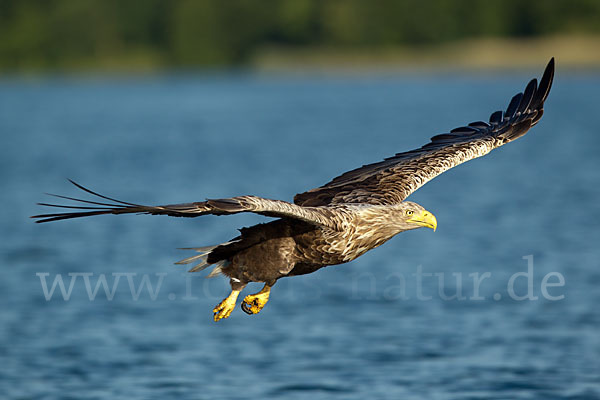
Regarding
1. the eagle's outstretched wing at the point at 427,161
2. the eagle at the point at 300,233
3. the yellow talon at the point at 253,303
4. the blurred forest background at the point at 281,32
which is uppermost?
the blurred forest background at the point at 281,32

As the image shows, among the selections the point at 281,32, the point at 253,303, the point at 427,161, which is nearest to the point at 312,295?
the point at 427,161

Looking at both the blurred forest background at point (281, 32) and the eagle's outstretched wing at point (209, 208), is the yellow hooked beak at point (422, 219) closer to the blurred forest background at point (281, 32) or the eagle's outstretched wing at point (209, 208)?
the eagle's outstretched wing at point (209, 208)

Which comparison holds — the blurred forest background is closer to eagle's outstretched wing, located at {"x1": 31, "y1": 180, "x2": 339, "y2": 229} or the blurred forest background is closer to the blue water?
the blue water

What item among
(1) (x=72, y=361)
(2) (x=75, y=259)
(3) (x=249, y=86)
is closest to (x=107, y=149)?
(2) (x=75, y=259)

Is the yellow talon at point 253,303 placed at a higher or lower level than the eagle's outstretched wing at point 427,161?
lower

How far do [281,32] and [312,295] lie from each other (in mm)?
89908

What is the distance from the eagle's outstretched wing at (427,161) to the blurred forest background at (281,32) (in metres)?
84.7

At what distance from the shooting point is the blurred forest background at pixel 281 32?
9812 cm

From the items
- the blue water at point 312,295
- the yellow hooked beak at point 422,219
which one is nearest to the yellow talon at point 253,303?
the yellow hooked beak at point 422,219

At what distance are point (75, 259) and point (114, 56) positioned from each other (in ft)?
266

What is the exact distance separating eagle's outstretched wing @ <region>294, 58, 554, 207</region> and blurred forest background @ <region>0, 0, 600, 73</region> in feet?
278

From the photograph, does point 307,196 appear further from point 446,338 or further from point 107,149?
point 107,149

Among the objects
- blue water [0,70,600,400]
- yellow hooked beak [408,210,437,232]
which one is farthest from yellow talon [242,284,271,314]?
blue water [0,70,600,400]

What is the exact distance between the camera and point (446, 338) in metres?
14.7
